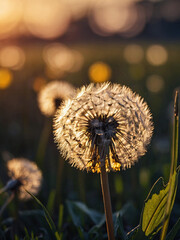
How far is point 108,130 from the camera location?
2.04m

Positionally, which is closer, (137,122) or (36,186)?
(137,122)

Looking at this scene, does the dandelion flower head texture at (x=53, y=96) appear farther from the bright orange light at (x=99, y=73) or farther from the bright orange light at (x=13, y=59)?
the bright orange light at (x=13, y=59)

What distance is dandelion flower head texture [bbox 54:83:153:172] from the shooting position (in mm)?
2070

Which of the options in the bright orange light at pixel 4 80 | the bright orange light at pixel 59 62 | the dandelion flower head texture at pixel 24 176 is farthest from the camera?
the bright orange light at pixel 59 62

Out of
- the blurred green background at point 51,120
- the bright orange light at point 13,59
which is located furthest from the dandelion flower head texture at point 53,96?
the bright orange light at point 13,59

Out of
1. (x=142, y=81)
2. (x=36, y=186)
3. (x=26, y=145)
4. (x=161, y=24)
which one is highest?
(x=161, y=24)

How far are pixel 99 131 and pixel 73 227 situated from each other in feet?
4.59

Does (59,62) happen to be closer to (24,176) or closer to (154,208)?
(24,176)

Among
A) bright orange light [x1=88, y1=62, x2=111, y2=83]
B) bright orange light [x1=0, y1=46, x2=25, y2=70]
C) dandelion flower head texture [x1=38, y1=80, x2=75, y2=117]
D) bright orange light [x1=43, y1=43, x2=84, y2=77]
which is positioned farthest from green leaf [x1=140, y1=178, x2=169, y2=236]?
bright orange light [x1=0, y1=46, x2=25, y2=70]

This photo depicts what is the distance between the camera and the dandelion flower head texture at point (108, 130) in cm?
207

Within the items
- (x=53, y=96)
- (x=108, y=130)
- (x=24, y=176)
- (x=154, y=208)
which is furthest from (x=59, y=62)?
(x=154, y=208)

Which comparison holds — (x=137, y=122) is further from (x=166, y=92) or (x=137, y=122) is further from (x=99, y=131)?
(x=166, y=92)

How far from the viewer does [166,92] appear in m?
8.62

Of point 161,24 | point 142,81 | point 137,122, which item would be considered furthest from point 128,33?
point 137,122
